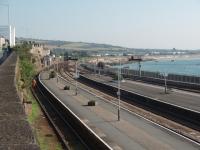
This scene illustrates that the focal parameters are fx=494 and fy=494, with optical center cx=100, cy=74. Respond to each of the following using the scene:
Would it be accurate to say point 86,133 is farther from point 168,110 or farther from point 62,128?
point 168,110

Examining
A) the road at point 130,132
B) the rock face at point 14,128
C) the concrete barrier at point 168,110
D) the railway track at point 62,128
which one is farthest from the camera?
the concrete barrier at point 168,110

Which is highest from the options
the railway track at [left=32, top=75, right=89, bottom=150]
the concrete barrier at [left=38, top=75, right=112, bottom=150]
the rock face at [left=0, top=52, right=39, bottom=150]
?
the rock face at [left=0, top=52, right=39, bottom=150]

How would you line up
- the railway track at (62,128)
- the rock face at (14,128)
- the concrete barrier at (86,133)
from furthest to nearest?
the railway track at (62,128) → the concrete barrier at (86,133) → the rock face at (14,128)

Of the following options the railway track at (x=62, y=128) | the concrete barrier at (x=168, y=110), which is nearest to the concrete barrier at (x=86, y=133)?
the railway track at (x=62, y=128)

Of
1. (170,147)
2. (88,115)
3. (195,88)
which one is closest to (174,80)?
(195,88)

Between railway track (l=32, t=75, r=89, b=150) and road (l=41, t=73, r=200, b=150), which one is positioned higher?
road (l=41, t=73, r=200, b=150)

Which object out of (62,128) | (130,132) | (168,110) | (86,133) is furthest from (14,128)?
(168,110)

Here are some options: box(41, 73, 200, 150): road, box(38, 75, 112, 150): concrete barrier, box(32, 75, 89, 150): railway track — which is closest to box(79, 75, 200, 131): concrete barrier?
box(41, 73, 200, 150): road

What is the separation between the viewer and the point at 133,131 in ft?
116

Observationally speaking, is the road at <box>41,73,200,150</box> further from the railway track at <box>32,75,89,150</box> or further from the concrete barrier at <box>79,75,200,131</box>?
the concrete barrier at <box>79,75,200,131</box>

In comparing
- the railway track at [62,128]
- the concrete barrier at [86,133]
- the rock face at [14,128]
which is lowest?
the railway track at [62,128]

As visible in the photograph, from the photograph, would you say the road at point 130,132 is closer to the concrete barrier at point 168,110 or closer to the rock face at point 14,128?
the concrete barrier at point 168,110

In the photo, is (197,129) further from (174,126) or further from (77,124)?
(77,124)

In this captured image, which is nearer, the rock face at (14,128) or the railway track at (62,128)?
the rock face at (14,128)
